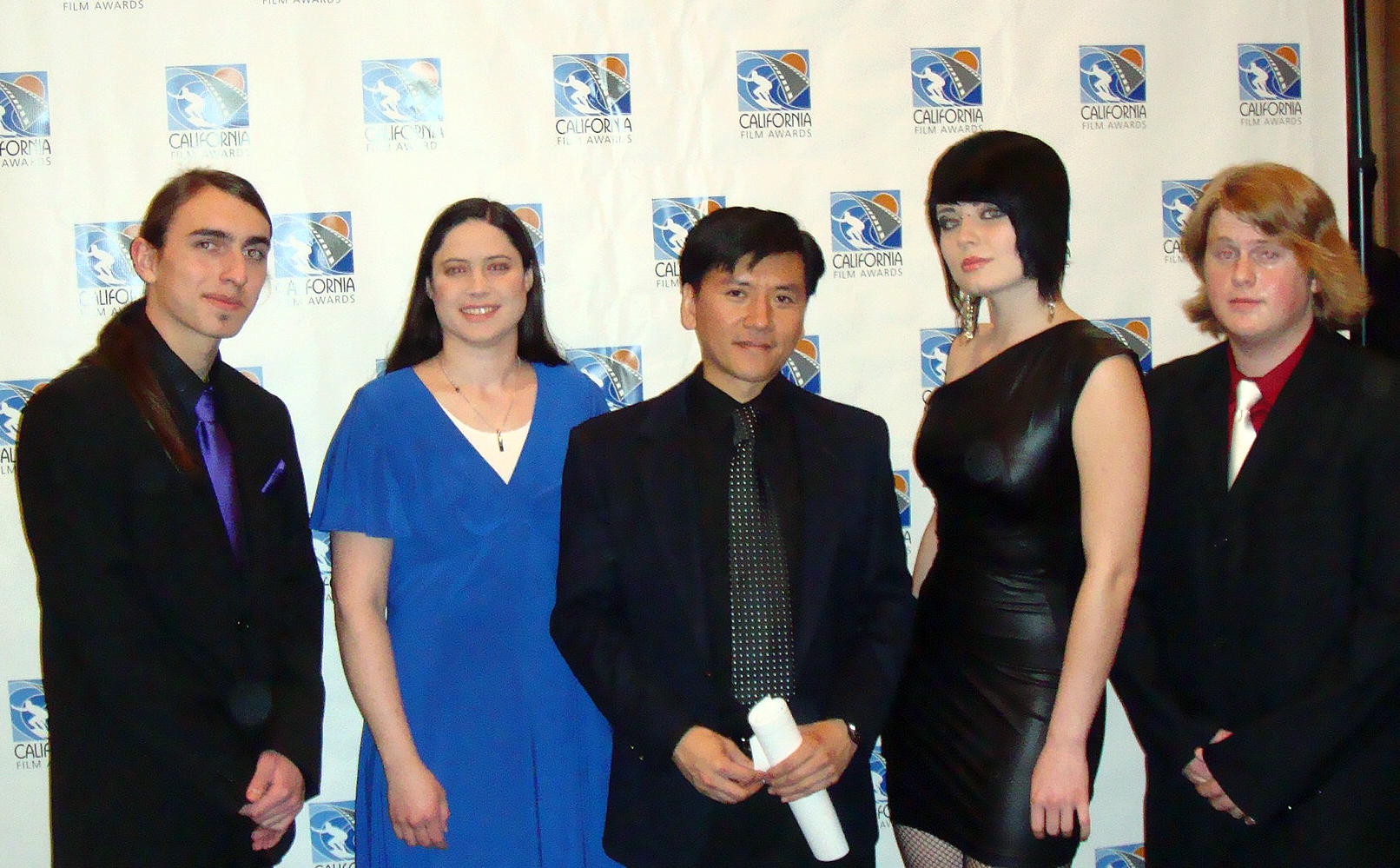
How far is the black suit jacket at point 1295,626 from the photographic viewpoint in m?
1.93

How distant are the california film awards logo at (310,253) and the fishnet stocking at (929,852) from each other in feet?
7.08

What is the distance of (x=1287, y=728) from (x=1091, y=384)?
75cm

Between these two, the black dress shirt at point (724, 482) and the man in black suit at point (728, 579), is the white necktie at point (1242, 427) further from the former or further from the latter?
the black dress shirt at point (724, 482)

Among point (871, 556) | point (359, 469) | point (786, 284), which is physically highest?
point (786, 284)

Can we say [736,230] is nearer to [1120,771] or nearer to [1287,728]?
[1287,728]

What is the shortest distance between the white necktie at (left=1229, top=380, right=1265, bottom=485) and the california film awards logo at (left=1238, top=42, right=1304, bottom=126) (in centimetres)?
161

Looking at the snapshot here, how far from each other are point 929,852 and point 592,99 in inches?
88.1

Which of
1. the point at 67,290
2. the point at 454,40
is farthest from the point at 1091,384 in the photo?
the point at 67,290

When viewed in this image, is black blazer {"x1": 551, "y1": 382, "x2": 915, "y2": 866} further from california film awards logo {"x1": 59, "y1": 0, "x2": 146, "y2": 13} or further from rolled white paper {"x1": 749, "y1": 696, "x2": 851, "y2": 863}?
california film awards logo {"x1": 59, "y1": 0, "x2": 146, "y2": 13}

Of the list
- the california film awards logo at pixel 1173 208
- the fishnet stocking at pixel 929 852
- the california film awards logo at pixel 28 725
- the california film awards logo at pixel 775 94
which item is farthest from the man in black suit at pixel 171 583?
the california film awards logo at pixel 1173 208

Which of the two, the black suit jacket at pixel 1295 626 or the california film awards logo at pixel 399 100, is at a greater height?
the california film awards logo at pixel 399 100

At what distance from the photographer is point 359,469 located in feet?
7.39


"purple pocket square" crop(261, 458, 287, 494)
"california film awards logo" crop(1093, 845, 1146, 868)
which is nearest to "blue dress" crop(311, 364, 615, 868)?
"purple pocket square" crop(261, 458, 287, 494)

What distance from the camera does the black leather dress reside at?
2.00 m
